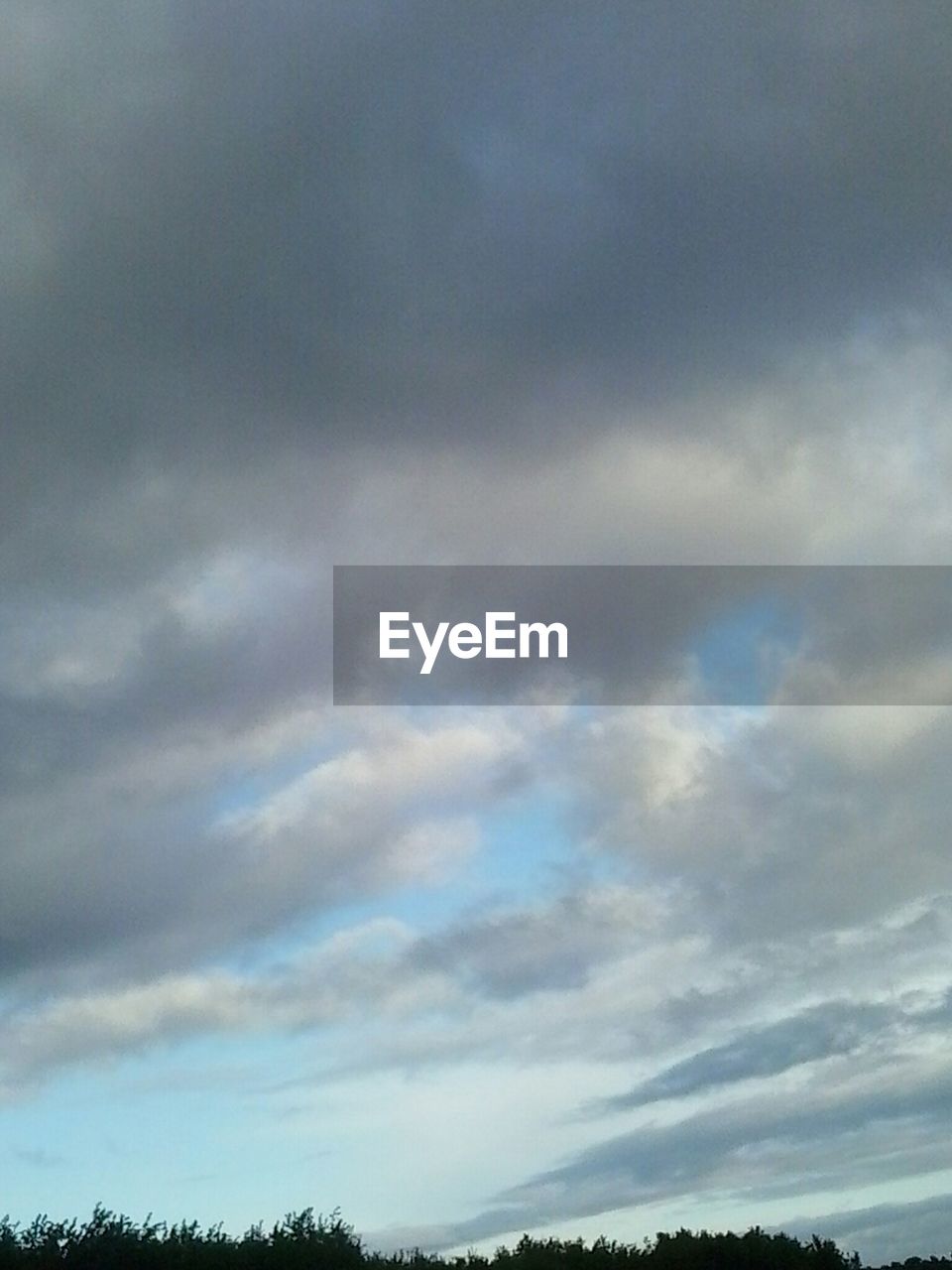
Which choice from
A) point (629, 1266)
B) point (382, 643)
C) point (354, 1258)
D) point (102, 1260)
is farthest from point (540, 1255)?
point (382, 643)

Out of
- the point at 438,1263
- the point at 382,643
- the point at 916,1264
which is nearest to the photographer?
the point at 382,643

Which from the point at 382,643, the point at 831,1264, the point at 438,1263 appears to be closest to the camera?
the point at 382,643

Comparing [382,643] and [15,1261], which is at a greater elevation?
[382,643]

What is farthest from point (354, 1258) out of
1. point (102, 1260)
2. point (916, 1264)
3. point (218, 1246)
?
point (916, 1264)

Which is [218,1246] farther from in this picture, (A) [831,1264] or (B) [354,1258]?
(A) [831,1264]

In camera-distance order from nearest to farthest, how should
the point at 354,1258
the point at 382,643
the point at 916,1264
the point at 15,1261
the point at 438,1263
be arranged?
the point at 382,643 → the point at 15,1261 → the point at 354,1258 → the point at 438,1263 → the point at 916,1264

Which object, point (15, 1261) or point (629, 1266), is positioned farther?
point (629, 1266)

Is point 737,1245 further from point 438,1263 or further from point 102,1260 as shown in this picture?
point 102,1260

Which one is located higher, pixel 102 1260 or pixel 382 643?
pixel 382 643

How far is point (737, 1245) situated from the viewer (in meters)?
69.7

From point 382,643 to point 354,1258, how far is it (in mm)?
33608

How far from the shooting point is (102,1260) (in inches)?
2259

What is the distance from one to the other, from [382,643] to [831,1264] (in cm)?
4826

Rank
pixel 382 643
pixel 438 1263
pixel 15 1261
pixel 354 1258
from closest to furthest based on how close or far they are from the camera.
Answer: pixel 382 643 < pixel 15 1261 < pixel 354 1258 < pixel 438 1263
